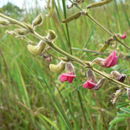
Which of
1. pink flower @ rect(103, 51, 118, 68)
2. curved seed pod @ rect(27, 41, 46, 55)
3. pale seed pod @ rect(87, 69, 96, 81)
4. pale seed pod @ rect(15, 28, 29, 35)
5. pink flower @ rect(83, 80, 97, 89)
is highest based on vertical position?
pale seed pod @ rect(15, 28, 29, 35)

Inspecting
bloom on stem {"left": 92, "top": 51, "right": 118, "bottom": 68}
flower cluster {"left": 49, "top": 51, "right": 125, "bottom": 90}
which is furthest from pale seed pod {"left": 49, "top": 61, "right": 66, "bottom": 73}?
bloom on stem {"left": 92, "top": 51, "right": 118, "bottom": 68}

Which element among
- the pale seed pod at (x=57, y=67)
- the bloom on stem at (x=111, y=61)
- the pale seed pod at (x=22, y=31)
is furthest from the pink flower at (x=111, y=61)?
the pale seed pod at (x=22, y=31)

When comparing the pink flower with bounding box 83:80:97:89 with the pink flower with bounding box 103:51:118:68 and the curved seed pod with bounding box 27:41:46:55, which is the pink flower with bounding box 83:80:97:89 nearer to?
the pink flower with bounding box 103:51:118:68

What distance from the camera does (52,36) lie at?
2.68 feet

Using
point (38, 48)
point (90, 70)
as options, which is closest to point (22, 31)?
point (38, 48)

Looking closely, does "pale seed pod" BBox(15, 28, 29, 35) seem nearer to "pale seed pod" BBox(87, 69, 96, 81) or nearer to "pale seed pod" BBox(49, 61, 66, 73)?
"pale seed pod" BBox(49, 61, 66, 73)

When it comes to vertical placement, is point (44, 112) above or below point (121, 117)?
below

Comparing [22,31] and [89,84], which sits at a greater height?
[22,31]

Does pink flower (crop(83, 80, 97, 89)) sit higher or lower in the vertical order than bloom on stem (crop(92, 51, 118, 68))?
lower

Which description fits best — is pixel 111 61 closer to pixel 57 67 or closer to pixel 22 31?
pixel 57 67

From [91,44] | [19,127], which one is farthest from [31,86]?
[91,44]

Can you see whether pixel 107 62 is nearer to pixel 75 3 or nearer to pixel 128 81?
pixel 75 3

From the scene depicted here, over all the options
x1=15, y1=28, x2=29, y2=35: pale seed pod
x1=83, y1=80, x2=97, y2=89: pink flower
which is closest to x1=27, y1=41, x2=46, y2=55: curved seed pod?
x1=15, y1=28, x2=29, y2=35: pale seed pod

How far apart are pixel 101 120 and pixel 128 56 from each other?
0.45 metres
